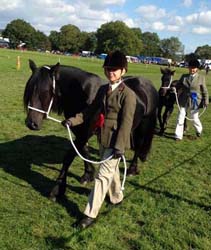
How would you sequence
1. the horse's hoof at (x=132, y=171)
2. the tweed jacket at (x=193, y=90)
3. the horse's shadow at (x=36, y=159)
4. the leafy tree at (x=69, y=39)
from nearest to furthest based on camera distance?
the horse's shadow at (x=36, y=159) → the horse's hoof at (x=132, y=171) → the tweed jacket at (x=193, y=90) → the leafy tree at (x=69, y=39)

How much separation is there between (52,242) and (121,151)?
4.29 feet

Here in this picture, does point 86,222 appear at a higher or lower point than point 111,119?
lower

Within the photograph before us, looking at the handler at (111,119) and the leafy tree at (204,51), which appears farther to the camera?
the leafy tree at (204,51)

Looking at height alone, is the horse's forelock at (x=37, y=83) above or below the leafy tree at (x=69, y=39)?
above

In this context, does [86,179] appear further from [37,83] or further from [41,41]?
[41,41]

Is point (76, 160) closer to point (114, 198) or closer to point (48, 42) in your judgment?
point (114, 198)

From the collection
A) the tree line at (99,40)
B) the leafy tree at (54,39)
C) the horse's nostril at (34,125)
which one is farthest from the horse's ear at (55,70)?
the leafy tree at (54,39)

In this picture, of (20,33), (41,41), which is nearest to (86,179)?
(20,33)

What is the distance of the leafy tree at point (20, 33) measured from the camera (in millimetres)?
151000

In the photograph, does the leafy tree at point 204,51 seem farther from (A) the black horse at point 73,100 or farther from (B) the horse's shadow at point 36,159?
(A) the black horse at point 73,100

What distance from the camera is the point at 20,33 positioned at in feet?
497

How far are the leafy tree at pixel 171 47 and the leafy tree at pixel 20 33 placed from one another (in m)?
60.2

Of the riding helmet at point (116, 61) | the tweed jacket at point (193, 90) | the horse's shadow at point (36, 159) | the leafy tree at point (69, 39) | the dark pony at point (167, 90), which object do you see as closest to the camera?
the riding helmet at point (116, 61)

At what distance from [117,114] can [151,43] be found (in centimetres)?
17628
